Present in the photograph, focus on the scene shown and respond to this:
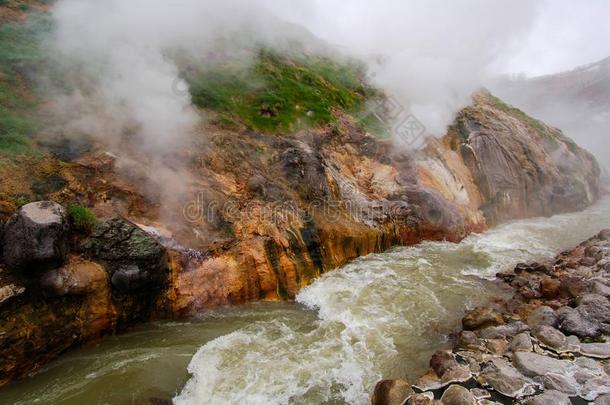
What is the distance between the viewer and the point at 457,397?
16.3 ft

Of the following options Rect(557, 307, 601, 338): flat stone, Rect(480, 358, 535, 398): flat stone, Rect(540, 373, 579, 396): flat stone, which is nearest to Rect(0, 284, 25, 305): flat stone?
Rect(480, 358, 535, 398): flat stone

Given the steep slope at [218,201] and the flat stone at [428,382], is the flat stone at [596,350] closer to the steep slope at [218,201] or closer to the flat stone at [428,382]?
the flat stone at [428,382]

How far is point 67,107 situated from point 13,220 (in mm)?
4030

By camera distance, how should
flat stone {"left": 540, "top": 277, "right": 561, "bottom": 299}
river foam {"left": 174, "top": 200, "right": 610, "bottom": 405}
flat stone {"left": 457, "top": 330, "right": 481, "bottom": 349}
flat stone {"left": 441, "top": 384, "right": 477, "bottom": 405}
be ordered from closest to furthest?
flat stone {"left": 441, "top": 384, "right": 477, "bottom": 405} < river foam {"left": 174, "top": 200, "right": 610, "bottom": 405} < flat stone {"left": 457, "top": 330, "right": 481, "bottom": 349} < flat stone {"left": 540, "top": 277, "right": 561, "bottom": 299}

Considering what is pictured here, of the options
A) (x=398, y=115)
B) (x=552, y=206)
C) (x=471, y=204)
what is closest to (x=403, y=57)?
(x=398, y=115)

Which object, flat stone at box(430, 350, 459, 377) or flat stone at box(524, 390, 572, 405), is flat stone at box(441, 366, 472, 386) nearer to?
flat stone at box(430, 350, 459, 377)

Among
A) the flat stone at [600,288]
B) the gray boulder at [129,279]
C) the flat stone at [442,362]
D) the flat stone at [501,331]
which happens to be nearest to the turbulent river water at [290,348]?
the flat stone at [442,362]

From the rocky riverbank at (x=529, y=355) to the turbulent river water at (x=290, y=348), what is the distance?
49cm

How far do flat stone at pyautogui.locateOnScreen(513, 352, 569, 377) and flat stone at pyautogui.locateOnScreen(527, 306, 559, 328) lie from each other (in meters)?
1.27

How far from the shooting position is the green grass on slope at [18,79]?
7605 mm

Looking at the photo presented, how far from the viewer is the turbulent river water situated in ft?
17.8

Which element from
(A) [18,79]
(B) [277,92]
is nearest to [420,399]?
(A) [18,79]

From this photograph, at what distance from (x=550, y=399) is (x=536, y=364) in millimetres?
847

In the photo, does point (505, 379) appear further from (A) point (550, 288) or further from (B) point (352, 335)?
(A) point (550, 288)
